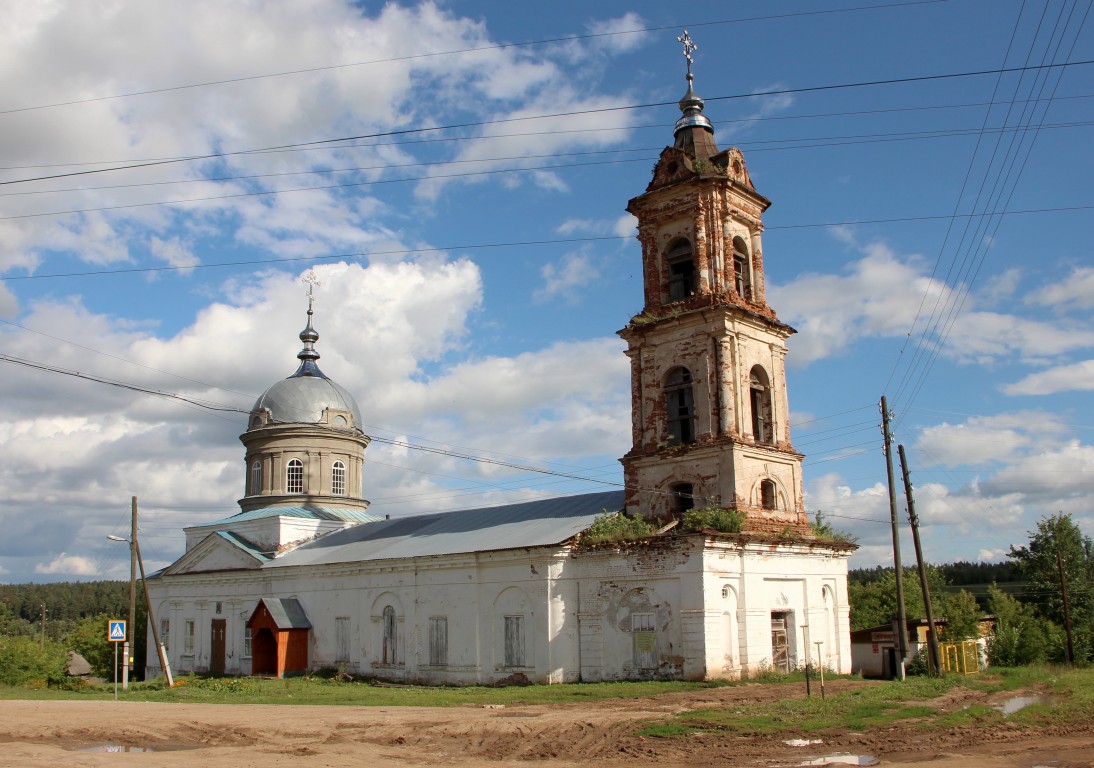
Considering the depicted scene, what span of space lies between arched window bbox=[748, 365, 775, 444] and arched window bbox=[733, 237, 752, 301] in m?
2.63

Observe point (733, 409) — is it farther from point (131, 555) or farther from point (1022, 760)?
point (131, 555)

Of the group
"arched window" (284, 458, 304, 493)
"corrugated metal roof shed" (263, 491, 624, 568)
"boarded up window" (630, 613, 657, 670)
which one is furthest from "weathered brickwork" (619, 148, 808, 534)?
"arched window" (284, 458, 304, 493)

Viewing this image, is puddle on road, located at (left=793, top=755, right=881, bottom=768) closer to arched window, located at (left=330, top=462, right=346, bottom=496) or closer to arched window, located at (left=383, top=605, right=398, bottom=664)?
arched window, located at (left=383, top=605, right=398, bottom=664)

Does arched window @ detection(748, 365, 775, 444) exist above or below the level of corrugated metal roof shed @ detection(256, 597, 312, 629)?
above

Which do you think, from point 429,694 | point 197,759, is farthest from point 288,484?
point 197,759

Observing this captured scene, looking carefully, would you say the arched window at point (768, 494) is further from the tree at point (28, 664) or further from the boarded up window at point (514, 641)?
the tree at point (28, 664)

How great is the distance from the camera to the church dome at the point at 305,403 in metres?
44.8

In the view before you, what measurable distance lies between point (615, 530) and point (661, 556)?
1996 millimetres

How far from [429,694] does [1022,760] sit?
1609cm

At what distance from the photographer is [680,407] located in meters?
28.8

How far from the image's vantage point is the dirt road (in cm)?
1339

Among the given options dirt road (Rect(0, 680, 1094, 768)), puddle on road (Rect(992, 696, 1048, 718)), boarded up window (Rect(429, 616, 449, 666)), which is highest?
boarded up window (Rect(429, 616, 449, 666))

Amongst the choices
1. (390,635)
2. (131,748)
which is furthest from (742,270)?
(131,748)

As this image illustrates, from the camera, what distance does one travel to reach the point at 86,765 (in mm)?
13102
